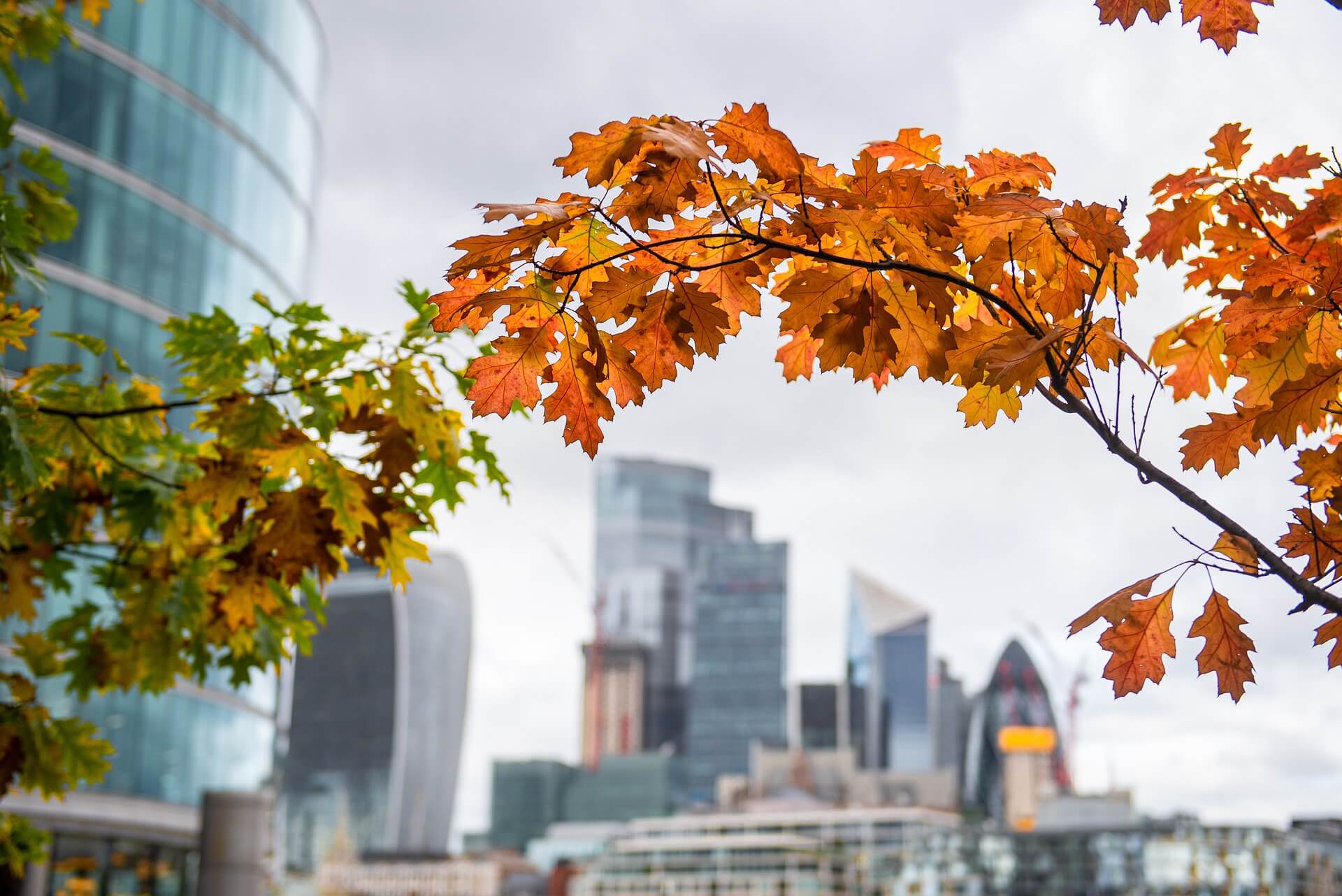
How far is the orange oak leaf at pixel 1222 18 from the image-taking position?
294 cm

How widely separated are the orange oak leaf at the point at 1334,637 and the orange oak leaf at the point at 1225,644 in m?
0.25

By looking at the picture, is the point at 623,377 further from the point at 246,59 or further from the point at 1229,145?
the point at 246,59

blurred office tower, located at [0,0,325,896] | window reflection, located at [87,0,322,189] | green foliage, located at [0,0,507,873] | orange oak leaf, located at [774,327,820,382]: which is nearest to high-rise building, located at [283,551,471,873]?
window reflection, located at [87,0,322,189]

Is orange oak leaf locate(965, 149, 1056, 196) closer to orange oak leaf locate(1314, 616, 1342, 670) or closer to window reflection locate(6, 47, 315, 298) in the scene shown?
orange oak leaf locate(1314, 616, 1342, 670)

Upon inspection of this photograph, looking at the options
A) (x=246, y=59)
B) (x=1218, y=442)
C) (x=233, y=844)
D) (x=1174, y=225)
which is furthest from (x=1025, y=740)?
(x=1218, y=442)

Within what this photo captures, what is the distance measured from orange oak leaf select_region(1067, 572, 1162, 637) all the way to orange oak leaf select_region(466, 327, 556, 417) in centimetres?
115

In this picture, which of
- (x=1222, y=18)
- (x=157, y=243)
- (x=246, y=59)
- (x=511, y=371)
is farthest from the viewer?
(x=246, y=59)

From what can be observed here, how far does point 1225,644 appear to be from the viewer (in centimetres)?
278

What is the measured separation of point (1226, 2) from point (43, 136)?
103 feet

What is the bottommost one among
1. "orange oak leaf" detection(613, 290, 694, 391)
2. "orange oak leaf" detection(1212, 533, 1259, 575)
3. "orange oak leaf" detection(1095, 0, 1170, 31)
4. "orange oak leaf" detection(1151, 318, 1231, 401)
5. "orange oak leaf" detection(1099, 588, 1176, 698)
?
"orange oak leaf" detection(1099, 588, 1176, 698)

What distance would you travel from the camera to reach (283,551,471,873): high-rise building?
181250 mm

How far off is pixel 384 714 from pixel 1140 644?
191546mm

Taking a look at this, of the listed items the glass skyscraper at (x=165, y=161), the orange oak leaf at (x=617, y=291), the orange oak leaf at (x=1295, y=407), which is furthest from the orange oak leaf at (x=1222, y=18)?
the glass skyscraper at (x=165, y=161)

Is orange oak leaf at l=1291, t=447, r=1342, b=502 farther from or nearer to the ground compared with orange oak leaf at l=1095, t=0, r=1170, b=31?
Answer: nearer to the ground
